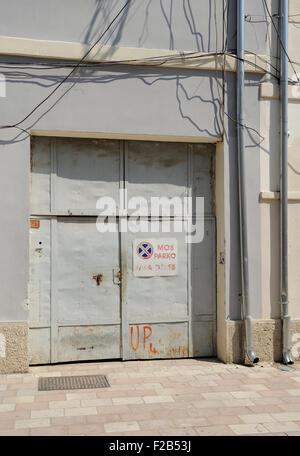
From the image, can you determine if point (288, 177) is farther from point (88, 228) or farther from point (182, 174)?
point (88, 228)

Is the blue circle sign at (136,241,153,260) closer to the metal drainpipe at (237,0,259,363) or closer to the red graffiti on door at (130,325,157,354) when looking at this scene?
the red graffiti on door at (130,325,157,354)

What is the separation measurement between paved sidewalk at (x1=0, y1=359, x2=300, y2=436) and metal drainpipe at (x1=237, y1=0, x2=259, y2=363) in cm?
55

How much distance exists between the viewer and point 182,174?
8.12 metres

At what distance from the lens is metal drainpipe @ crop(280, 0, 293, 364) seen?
7.87 m

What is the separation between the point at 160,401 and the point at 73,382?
4.17 feet

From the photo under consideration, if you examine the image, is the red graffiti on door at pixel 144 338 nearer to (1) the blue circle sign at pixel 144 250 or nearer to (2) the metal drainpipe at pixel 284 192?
(1) the blue circle sign at pixel 144 250

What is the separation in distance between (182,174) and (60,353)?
2.98m

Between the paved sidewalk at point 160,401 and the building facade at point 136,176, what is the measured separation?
1.17 feet

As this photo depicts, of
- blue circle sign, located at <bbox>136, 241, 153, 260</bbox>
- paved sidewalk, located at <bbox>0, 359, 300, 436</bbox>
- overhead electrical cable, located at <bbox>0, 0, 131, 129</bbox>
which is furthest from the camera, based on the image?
blue circle sign, located at <bbox>136, 241, 153, 260</bbox>

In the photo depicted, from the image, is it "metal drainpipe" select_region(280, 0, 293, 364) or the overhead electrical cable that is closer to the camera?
the overhead electrical cable

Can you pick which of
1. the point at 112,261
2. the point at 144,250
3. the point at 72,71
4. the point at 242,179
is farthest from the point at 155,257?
the point at 72,71

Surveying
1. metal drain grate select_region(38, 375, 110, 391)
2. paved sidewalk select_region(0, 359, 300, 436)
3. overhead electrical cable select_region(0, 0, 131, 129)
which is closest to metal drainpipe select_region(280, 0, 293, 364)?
paved sidewalk select_region(0, 359, 300, 436)

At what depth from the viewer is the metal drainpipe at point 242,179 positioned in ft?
25.3

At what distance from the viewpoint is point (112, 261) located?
7.85m
